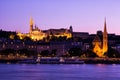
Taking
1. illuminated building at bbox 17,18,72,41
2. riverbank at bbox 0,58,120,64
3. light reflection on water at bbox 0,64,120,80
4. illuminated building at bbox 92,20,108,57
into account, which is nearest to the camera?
light reflection on water at bbox 0,64,120,80

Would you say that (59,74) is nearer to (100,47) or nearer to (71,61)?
(71,61)

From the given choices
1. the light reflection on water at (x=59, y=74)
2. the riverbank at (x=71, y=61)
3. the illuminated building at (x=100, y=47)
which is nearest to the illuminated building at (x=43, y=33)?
the illuminated building at (x=100, y=47)

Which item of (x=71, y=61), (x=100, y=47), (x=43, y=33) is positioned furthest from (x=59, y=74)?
(x=43, y=33)

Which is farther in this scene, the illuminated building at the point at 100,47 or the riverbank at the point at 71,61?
the illuminated building at the point at 100,47

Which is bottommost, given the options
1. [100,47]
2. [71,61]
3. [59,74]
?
[59,74]

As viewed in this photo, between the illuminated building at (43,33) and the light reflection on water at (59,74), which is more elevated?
the illuminated building at (43,33)

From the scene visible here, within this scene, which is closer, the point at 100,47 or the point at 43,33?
the point at 100,47

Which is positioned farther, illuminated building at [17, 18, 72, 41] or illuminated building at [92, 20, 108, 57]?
illuminated building at [17, 18, 72, 41]

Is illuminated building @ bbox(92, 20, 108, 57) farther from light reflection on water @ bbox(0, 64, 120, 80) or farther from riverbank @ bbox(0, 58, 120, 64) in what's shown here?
light reflection on water @ bbox(0, 64, 120, 80)

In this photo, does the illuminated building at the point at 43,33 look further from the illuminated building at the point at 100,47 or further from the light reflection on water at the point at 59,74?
the light reflection on water at the point at 59,74

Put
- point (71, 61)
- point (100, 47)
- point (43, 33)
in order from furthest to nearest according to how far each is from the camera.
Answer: point (43, 33)
point (100, 47)
point (71, 61)

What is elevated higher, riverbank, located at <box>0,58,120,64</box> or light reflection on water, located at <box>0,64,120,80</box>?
riverbank, located at <box>0,58,120,64</box>

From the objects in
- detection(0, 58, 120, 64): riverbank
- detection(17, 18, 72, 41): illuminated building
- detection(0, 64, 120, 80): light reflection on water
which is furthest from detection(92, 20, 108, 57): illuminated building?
detection(0, 64, 120, 80): light reflection on water

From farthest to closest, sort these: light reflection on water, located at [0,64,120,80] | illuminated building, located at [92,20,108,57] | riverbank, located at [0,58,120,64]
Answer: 1. illuminated building, located at [92,20,108,57]
2. riverbank, located at [0,58,120,64]
3. light reflection on water, located at [0,64,120,80]
